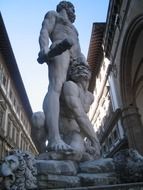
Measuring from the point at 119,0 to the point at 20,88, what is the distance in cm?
1693

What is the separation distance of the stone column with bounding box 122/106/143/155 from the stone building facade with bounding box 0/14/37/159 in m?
8.69

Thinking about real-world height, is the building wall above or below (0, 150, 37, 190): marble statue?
above

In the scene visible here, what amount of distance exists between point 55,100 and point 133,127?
42.6 feet

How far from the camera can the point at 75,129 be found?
3.02m

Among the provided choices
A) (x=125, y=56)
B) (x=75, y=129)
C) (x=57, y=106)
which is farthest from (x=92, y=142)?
(x=125, y=56)

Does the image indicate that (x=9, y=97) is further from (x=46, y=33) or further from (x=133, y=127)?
(x=46, y=33)

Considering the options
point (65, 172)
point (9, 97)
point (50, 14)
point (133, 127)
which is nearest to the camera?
point (65, 172)

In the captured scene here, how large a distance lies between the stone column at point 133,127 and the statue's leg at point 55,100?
39.6 feet

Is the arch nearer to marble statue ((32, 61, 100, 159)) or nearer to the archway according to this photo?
the archway

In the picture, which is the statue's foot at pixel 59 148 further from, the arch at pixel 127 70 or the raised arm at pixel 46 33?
the arch at pixel 127 70

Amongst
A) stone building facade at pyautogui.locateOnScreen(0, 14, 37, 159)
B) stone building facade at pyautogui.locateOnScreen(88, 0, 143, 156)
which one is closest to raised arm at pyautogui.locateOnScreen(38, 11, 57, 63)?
stone building facade at pyautogui.locateOnScreen(88, 0, 143, 156)

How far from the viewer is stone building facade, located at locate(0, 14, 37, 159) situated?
20.9 m

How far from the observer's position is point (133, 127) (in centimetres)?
1514

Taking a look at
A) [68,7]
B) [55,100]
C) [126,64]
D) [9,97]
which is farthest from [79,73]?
[9,97]
